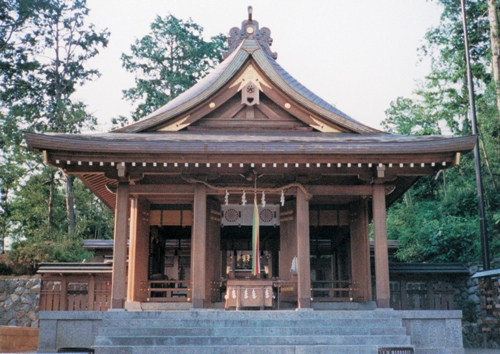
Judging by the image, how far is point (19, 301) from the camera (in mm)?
20312

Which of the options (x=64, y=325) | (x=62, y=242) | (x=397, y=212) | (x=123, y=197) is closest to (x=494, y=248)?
(x=397, y=212)

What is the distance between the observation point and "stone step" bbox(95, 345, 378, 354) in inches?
403

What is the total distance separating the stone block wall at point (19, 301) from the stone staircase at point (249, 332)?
10.1 metres

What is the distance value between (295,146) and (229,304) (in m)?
3.64

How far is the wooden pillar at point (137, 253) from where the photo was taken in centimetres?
1378

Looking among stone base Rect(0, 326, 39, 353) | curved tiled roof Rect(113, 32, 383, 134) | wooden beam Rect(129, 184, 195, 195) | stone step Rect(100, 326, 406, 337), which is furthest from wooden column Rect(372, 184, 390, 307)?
stone base Rect(0, 326, 39, 353)

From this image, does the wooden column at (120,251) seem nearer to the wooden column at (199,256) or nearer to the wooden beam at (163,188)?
the wooden beam at (163,188)

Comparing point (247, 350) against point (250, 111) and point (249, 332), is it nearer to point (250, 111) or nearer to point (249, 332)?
point (249, 332)

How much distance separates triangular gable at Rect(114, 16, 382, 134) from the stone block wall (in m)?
9.33

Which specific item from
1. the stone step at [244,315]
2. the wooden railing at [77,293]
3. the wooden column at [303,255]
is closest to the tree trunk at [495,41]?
the wooden column at [303,255]

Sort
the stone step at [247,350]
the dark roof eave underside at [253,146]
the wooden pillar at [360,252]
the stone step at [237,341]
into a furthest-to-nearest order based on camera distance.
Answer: the wooden pillar at [360,252]
the dark roof eave underside at [253,146]
the stone step at [237,341]
the stone step at [247,350]

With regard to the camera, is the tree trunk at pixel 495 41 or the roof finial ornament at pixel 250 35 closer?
the roof finial ornament at pixel 250 35

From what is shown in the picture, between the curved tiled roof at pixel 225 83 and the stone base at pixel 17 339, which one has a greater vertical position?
the curved tiled roof at pixel 225 83

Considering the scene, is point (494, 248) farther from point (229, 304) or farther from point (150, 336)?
point (150, 336)
